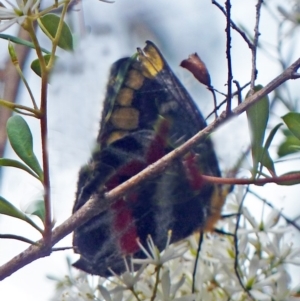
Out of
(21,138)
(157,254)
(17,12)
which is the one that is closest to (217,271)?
(157,254)

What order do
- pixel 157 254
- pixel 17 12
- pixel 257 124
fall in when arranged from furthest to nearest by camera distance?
pixel 157 254, pixel 257 124, pixel 17 12

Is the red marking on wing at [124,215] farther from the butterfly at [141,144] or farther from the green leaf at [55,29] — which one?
the green leaf at [55,29]

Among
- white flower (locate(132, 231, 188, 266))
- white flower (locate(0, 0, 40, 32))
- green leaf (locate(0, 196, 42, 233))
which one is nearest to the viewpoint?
white flower (locate(0, 0, 40, 32))

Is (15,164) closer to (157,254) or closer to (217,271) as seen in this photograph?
(157,254)

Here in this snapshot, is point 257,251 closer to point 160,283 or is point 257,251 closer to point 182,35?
point 160,283

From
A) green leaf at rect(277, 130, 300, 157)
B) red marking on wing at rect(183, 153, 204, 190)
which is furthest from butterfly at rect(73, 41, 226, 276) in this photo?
green leaf at rect(277, 130, 300, 157)

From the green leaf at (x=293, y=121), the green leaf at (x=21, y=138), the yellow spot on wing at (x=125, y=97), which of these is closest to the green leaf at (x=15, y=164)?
the green leaf at (x=21, y=138)

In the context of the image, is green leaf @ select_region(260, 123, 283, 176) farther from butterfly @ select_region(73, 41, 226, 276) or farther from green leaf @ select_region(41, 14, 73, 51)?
green leaf @ select_region(41, 14, 73, 51)
